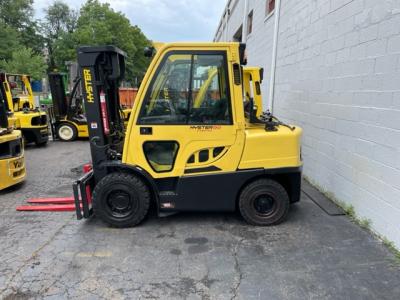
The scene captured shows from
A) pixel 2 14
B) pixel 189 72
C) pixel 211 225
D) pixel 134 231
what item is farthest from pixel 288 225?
pixel 2 14

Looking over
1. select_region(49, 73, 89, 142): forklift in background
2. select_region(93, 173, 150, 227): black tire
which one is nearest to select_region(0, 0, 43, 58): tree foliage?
select_region(49, 73, 89, 142): forklift in background

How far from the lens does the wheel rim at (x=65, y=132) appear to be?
11563 millimetres

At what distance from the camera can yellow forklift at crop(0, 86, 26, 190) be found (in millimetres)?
5656

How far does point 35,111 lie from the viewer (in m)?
10.7

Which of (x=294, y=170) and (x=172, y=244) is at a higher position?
(x=294, y=170)

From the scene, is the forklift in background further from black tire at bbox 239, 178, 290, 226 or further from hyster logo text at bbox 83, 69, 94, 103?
black tire at bbox 239, 178, 290, 226

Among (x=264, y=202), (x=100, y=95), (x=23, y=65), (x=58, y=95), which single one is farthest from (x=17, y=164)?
(x=23, y=65)

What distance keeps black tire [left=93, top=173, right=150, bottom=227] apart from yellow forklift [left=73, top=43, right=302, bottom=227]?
13 millimetres

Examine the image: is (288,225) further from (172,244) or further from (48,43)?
(48,43)

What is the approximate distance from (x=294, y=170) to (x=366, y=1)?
2360 millimetres

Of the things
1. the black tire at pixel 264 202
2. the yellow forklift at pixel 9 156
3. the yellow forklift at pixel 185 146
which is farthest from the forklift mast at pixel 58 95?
the black tire at pixel 264 202

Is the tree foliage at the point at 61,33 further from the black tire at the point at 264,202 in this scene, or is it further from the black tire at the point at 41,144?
the black tire at the point at 264,202

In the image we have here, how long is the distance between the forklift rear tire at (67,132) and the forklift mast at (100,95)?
758 centimetres

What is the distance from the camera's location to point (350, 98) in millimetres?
4652
